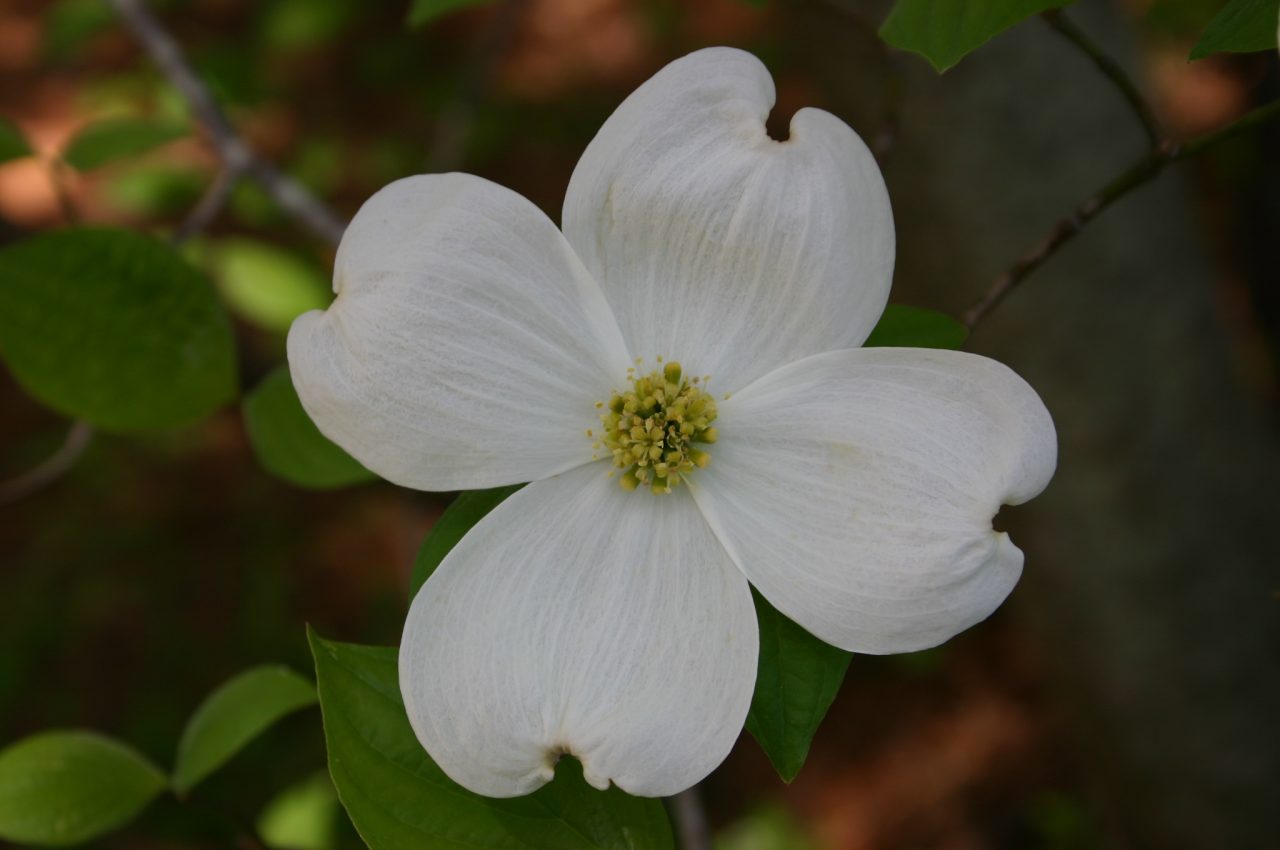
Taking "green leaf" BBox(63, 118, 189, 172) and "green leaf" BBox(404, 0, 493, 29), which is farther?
"green leaf" BBox(63, 118, 189, 172)

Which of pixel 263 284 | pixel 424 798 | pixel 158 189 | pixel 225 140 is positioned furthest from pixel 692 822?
pixel 158 189

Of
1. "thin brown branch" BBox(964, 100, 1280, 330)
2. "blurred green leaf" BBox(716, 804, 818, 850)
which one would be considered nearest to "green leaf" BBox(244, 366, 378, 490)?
"thin brown branch" BBox(964, 100, 1280, 330)

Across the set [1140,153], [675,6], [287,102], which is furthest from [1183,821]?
[287,102]

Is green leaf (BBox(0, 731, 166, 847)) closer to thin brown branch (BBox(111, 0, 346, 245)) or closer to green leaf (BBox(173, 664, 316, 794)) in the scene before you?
green leaf (BBox(173, 664, 316, 794))

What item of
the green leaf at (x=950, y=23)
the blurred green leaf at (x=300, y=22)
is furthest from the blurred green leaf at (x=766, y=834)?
the blurred green leaf at (x=300, y=22)

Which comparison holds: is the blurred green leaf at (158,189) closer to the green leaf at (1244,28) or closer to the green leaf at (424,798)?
the green leaf at (424,798)

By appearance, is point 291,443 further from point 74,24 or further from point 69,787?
point 74,24

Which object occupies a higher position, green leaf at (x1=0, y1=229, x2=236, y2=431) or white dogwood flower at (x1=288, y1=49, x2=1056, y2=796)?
white dogwood flower at (x1=288, y1=49, x2=1056, y2=796)

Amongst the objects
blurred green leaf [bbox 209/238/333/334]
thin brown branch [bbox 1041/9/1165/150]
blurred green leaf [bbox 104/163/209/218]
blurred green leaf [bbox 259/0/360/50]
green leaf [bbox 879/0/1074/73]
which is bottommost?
blurred green leaf [bbox 104/163/209/218]
